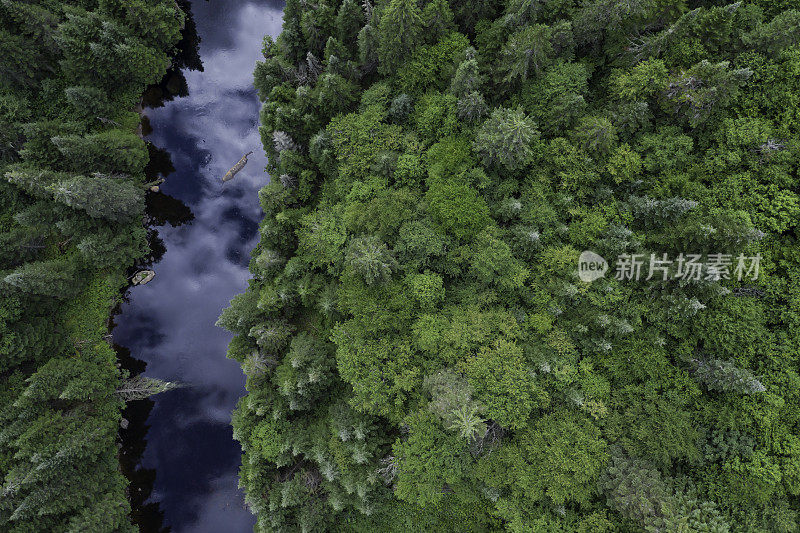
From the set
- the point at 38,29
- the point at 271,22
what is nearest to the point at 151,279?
the point at 38,29

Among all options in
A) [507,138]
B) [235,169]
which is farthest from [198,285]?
[507,138]

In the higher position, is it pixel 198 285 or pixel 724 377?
pixel 198 285

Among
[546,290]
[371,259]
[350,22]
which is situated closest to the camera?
[371,259]

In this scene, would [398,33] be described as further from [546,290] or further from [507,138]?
[546,290]

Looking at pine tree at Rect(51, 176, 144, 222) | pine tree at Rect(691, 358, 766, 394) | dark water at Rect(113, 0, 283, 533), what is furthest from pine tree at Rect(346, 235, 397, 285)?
pine tree at Rect(51, 176, 144, 222)

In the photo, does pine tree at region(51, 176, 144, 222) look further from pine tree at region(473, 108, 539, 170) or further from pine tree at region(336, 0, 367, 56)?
pine tree at region(473, 108, 539, 170)

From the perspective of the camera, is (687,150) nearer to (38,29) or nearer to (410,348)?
(410,348)
